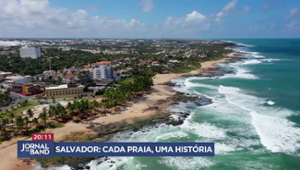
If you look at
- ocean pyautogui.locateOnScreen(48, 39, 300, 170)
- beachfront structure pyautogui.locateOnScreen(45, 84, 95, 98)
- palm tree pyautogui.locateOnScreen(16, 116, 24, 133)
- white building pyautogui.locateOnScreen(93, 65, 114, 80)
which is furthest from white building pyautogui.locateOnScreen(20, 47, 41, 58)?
palm tree pyautogui.locateOnScreen(16, 116, 24, 133)

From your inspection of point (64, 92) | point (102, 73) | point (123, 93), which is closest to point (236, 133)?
point (123, 93)

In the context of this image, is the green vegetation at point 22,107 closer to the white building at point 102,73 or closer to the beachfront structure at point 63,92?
the beachfront structure at point 63,92

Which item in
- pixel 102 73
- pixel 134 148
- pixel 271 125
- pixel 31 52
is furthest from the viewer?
pixel 31 52

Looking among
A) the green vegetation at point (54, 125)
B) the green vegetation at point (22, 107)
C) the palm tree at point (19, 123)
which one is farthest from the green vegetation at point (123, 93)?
the green vegetation at point (22, 107)

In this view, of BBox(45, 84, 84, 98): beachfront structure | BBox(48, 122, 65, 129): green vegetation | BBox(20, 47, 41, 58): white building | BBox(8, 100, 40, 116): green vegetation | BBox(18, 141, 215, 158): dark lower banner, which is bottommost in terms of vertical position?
BBox(48, 122, 65, 129): green vegetation

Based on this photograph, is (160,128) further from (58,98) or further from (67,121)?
(58,98)

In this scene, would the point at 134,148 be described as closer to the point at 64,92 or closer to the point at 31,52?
the point at 64,92

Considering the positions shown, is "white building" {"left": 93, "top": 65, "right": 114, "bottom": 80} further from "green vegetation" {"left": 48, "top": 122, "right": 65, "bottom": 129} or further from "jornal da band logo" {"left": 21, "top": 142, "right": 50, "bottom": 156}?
"jornal da band logo" {"left": 21, "top": 142, "right": 50, "bottom": 156}

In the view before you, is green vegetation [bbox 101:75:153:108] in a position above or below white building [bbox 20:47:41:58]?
below

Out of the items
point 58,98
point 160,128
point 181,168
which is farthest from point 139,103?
point 181,168

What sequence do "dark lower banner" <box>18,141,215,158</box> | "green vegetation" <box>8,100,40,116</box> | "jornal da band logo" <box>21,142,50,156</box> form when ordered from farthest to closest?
"green vegetation" <box>8,100,40,116</box>
"jornal da band logo" <box>21,142,50,156</box>
"dark lower banner" <box>18,141,215,158</box>

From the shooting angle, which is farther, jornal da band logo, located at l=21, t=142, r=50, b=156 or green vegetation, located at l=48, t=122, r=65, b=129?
green vegetation, located at l=48, t=122, r=65, b=129
